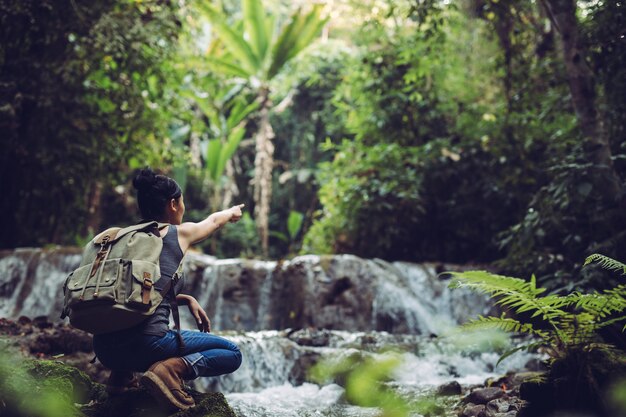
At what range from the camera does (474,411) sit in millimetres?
3494

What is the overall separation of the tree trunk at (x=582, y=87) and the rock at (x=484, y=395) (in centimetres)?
252

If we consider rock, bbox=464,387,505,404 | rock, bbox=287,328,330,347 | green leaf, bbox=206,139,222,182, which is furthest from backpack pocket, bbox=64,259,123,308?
green leaf, bbox=206,139,222,182

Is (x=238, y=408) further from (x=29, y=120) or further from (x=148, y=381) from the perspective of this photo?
(x=29, y=120)

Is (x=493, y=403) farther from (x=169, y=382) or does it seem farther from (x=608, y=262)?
(x=169, y=382)

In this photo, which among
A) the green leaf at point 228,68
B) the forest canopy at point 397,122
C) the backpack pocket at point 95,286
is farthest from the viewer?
the green leaf at point 228,68

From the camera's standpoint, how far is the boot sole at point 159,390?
8.67ft

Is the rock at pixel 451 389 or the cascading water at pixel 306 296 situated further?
the cascading water at pixel 306 296

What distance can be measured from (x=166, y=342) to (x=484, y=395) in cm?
239

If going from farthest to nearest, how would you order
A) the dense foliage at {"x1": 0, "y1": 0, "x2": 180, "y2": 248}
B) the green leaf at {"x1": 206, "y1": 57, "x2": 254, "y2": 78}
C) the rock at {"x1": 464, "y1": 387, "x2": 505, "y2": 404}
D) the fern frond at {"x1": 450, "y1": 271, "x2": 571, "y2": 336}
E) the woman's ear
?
the green leaf at {"x1": 206, "y1": 57, "x2": 254, "y2": 78} < the dense foliage at {"x1": 0, "y1": 0, "x2": 180, "y2": 248} < the rock at {"x1": 464, "y1": 387, "x2": 505, "y2": 404} < the fern frond at {"x1": 450, "y1": 271, "x2": 571, "y2": 336} < the woman's ear

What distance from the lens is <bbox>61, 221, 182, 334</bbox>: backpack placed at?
97.9 inches

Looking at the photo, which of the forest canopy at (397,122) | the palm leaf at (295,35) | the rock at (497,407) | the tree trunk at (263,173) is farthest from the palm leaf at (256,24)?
the rock at (497,407)

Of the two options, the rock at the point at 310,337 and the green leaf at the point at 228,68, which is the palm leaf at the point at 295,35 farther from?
the rock at the point at 310,337

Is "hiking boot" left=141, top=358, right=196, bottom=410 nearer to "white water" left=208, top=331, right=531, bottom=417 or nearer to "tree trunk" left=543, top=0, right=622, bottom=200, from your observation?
"white water" left=208, top=331, right=531, bottom=417

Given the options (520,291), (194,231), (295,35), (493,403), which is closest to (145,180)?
(194,231)
